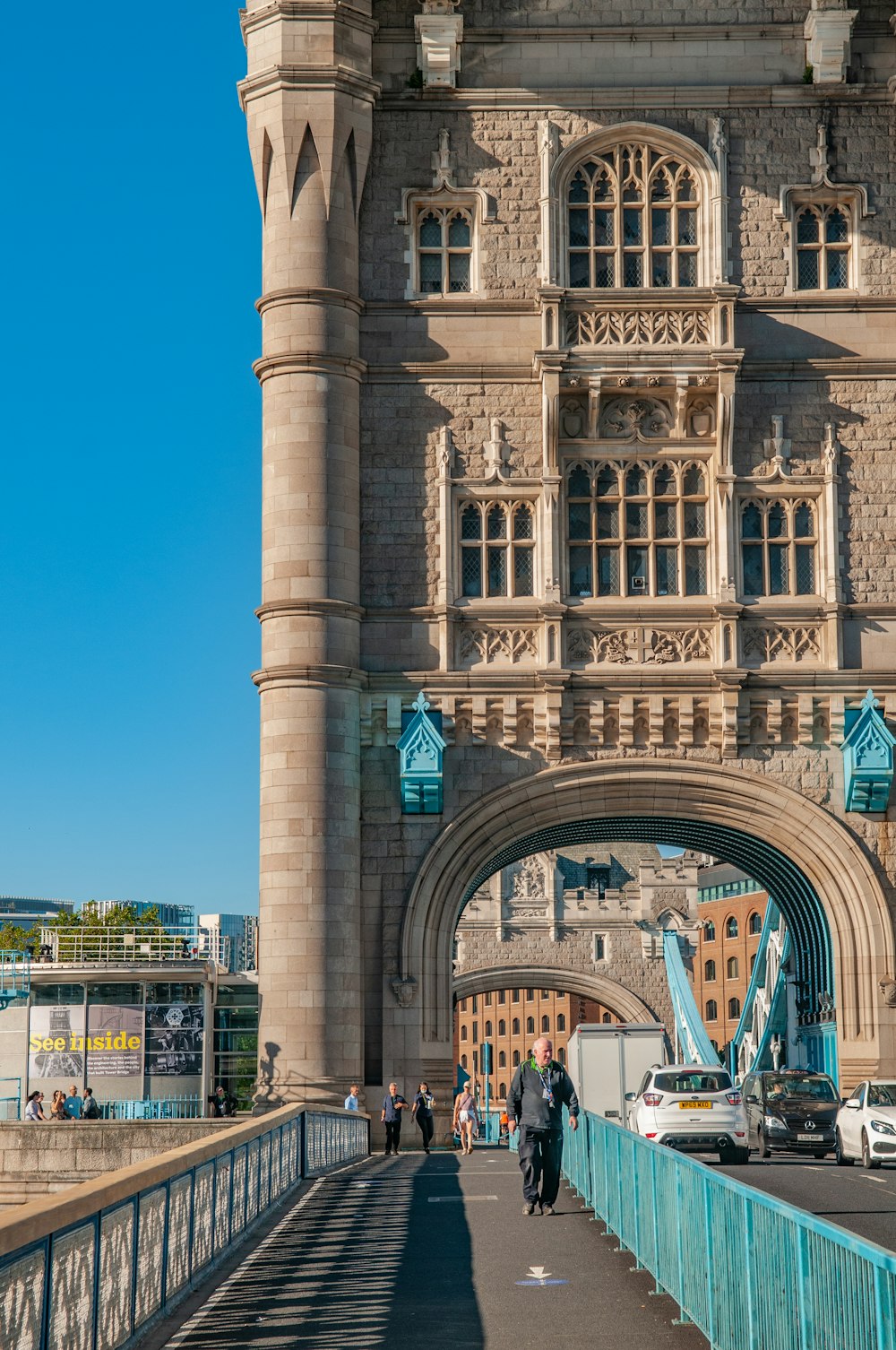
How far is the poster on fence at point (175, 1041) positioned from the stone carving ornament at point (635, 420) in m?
16.5

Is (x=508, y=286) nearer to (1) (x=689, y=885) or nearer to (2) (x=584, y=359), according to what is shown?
(2) (x=584, y=359)

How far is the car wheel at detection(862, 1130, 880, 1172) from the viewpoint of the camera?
2491 centimetres

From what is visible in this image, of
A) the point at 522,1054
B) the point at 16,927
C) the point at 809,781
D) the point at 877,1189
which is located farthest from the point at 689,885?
the point at 877,1189

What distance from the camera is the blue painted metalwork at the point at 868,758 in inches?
1284

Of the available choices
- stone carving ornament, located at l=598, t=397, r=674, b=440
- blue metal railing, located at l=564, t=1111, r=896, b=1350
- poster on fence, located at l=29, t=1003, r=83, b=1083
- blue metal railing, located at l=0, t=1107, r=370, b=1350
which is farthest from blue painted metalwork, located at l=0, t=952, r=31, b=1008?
blue metal railing, located at l=564, t=1111, r=896, b=1350

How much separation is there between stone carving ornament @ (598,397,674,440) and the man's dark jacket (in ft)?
62.8

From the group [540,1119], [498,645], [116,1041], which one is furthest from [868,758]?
[116,1041]

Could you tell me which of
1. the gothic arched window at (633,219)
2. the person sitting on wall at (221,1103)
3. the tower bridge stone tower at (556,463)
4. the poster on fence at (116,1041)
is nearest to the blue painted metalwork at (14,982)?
the poster on fence at (116,1041)

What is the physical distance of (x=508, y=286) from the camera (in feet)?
113

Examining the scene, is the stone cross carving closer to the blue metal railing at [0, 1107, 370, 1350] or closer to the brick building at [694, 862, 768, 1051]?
the blue metal railing at [0, 1107, 370, 1350]

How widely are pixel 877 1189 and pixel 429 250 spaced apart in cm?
2072

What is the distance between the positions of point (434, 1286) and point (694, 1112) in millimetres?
12971

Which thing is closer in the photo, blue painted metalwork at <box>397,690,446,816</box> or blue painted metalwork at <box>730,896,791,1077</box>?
blue painted metalwork at <box>397,690,446,816</box>

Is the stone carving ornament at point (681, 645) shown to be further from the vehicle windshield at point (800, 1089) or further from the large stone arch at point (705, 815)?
the vehicle windshield at point (800, 1089)
